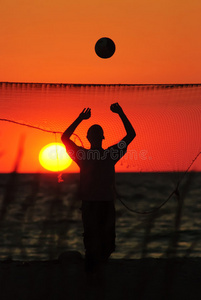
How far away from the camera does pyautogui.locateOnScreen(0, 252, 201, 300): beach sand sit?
7621mm

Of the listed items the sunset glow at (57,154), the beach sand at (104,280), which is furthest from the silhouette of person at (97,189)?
the sunset glow at (57,154)

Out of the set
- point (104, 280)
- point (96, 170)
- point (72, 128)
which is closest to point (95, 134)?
point (72, 128)

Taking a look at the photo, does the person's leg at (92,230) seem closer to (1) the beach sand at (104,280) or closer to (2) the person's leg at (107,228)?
(2) the person's leg at (107,228)

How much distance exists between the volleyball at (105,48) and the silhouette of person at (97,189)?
270cm

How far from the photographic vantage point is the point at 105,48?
9984mm

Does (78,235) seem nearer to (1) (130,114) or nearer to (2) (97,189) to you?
(1) (130,114)

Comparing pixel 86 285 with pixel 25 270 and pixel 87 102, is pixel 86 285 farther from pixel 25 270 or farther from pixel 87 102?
pixel 87 102

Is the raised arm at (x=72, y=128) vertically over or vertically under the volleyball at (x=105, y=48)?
under

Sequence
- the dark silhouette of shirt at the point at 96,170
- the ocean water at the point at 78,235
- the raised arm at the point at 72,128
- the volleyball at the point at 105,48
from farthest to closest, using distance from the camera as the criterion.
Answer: the volleyball at the point at 105,48 < the ocean water at the point at 78,235 < the raised arm at the point at 72,128 < the dark silhouette of shirt at the point at 96,170

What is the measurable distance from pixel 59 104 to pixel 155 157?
82.7 inches

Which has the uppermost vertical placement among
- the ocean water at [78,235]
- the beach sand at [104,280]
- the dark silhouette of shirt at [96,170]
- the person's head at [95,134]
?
the person's head at [95,134]

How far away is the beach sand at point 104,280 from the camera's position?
7.62 m

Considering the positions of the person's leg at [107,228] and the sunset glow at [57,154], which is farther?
the sunset glow at [57,154]

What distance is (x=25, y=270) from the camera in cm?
915
